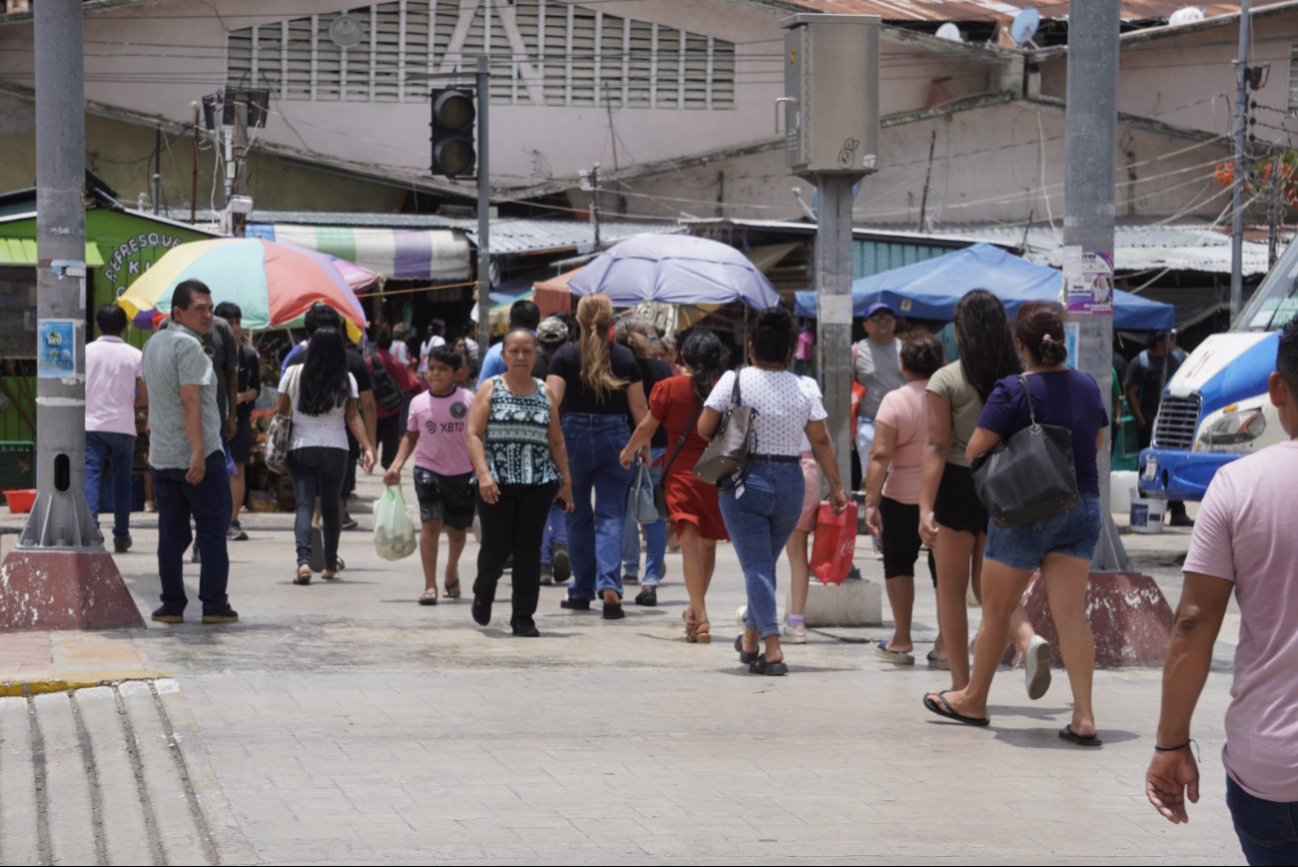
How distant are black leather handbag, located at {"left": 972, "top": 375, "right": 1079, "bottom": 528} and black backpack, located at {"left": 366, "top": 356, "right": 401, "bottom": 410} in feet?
31.0

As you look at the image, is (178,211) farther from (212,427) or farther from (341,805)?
(341,805)

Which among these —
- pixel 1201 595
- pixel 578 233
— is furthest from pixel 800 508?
pixel 578 233

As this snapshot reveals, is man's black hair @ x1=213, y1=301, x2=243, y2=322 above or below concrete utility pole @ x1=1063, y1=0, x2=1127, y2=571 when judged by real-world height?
below

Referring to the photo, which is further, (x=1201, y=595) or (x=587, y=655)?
(x=587, y=655)

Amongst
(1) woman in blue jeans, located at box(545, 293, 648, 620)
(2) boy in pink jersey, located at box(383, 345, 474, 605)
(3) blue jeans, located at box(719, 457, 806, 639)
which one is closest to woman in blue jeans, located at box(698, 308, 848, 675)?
(3) blue jeans, located at box(719, 457, 806, 639)

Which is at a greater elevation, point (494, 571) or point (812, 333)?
point (812, 333)

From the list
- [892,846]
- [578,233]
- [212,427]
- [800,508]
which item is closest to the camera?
[892,846]

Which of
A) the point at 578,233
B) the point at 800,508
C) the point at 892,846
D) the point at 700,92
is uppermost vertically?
the point at 700,92

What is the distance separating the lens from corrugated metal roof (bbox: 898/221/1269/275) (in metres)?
25.7

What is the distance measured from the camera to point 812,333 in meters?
20.9

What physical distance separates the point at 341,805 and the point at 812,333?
16.0 metres

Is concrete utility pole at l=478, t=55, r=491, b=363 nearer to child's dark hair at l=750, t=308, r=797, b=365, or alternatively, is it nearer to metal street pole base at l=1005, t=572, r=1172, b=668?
child's dark hair at l=750, t=308, r=797, b=365

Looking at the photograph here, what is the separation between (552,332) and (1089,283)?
3613mm

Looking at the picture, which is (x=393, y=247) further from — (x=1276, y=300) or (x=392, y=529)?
(x=1276, y=300)
